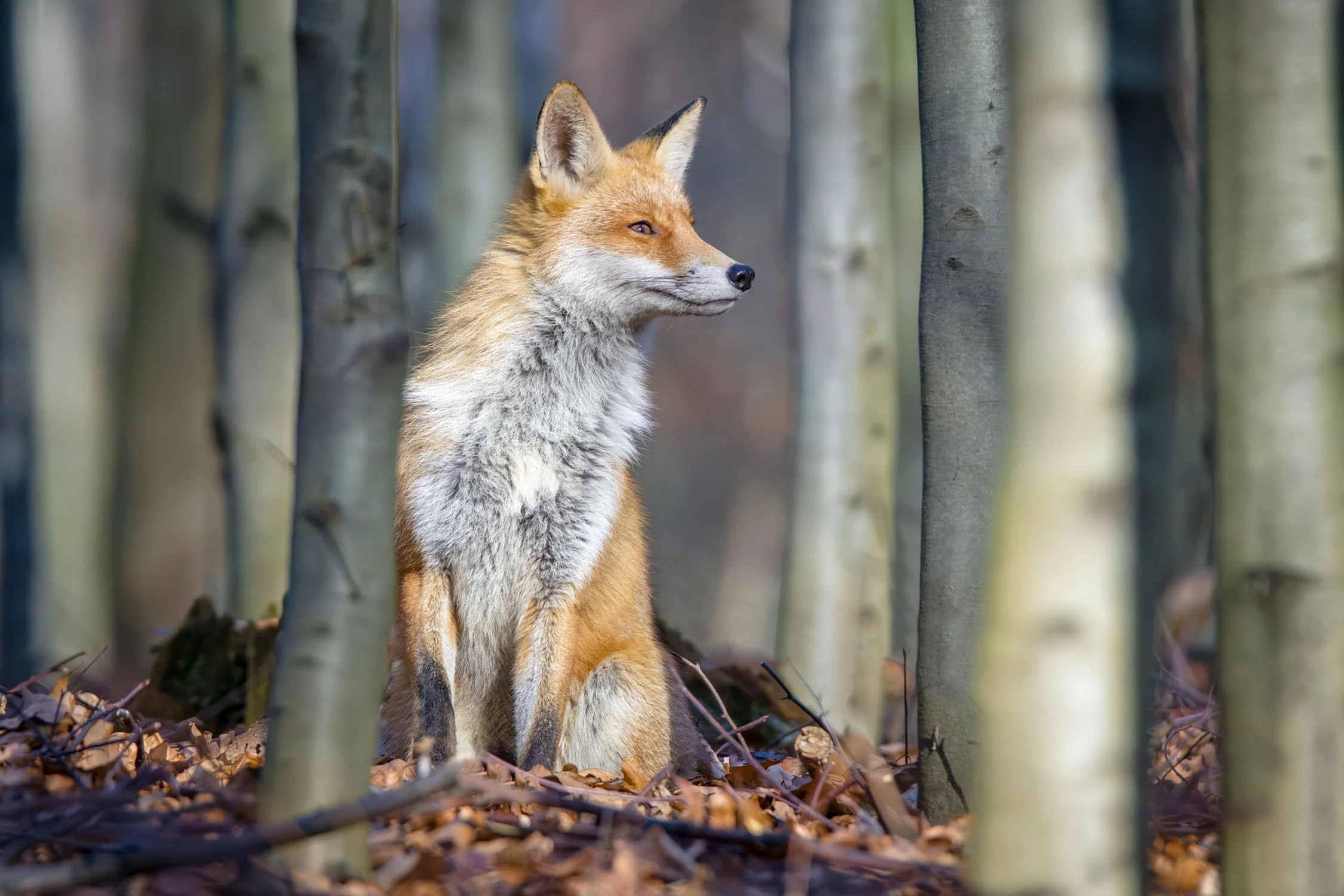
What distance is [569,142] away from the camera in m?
6.02

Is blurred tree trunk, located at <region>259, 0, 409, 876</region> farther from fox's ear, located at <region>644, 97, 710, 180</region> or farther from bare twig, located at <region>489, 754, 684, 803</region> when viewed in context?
fox's ear, located at <region>644, 97, 710, 180</region>

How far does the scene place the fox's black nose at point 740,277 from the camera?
5699 mm

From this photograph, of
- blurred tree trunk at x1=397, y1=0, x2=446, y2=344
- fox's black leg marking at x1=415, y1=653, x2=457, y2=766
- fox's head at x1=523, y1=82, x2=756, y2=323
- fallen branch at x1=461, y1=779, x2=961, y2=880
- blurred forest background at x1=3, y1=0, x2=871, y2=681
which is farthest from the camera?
blurred tree trunk at x1=397, y1=0, x2=446, y2=344

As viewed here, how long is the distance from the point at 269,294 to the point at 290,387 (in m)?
0.65

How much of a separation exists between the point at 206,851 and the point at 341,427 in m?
1.05

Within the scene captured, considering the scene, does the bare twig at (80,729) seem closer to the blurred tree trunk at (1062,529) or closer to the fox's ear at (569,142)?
the blurred tree trunk at (1062,529)

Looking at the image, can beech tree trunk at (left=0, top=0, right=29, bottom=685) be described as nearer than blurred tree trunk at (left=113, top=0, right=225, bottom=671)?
Yes

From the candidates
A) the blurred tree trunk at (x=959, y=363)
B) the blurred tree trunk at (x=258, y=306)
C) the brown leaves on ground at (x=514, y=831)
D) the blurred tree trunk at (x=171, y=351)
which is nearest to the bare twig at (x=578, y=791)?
the brown leaves on ground at (x=514, y=831)

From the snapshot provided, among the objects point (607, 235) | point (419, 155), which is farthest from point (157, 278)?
point (607, 235)

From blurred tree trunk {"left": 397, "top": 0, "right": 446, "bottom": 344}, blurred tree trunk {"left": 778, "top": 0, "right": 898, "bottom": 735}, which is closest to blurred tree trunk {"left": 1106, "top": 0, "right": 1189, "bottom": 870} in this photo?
blurred tree trunk {"left": 778, "top": 0, "right": 898, "bottom": 735}

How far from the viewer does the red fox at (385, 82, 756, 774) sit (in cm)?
499

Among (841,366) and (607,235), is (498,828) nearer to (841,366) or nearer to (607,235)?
(607,235)

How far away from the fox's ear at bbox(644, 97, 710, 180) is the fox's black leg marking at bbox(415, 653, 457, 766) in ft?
10.8

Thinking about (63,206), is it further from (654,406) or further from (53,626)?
(654,406)
